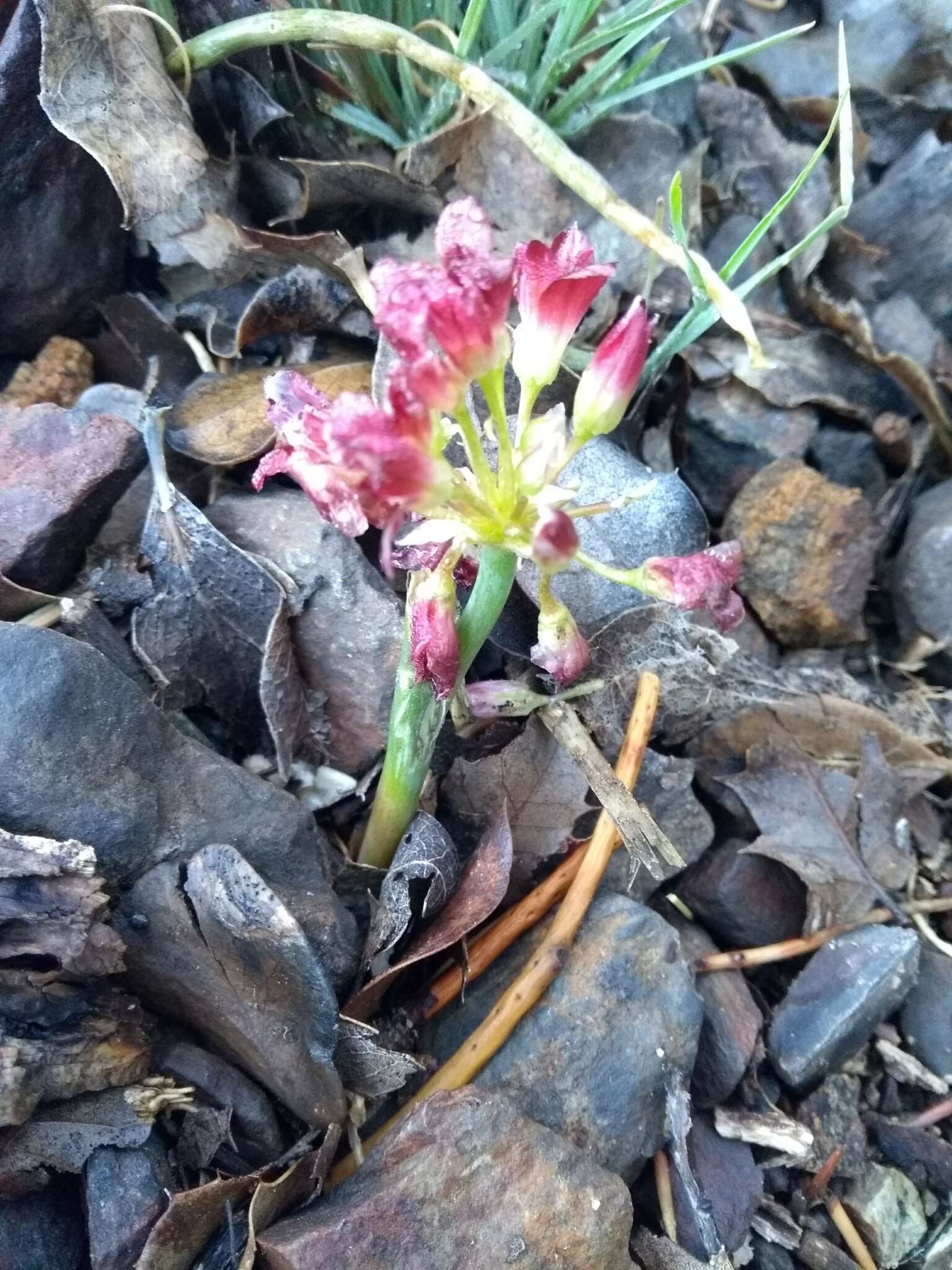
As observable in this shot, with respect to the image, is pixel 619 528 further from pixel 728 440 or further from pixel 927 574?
pixel 927 574

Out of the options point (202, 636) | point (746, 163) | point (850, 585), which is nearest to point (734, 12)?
point (746, 163)

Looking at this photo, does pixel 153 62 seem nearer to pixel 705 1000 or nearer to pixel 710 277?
pixel 710 277

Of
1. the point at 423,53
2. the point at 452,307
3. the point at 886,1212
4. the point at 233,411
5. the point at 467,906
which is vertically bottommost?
the point at 886,1212

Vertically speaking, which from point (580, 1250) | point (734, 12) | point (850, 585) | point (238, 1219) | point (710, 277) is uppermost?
point (734, 12)

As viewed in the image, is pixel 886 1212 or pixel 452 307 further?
pixel 886 1212

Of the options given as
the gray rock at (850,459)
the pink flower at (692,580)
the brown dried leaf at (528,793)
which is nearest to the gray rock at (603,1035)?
the brown dried leaf at (528,793)

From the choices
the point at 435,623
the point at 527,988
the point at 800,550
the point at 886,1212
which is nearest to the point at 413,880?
the point at 527,988
